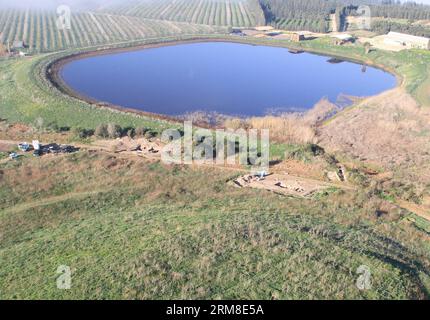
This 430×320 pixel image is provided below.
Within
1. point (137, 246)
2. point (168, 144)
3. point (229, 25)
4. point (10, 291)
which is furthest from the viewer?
point (229, 25)

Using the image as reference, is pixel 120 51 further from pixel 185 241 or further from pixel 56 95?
pixel 185 241

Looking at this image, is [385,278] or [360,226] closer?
[385,278]

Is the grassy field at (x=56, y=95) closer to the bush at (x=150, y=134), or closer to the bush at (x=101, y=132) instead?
the bush at (x=150, y=134)

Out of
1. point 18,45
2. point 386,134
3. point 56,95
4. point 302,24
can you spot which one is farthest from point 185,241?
point 302,24

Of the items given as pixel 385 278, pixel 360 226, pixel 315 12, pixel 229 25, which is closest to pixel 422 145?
pixel 360 226

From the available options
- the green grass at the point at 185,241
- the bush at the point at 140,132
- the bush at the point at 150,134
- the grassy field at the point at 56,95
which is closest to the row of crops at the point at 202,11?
the grassy field at the point at 56,95
